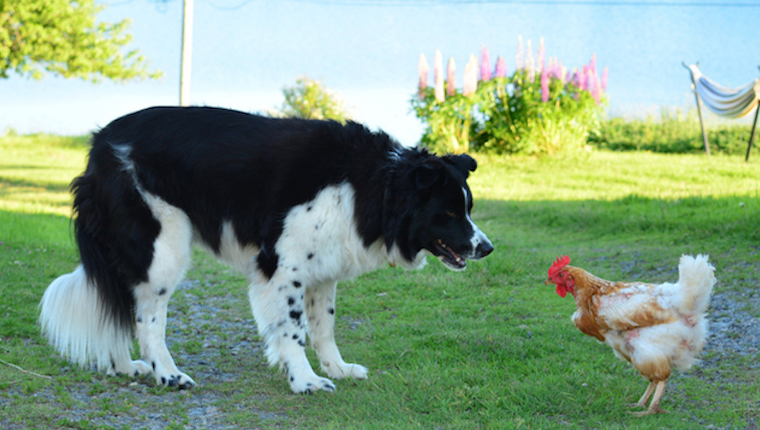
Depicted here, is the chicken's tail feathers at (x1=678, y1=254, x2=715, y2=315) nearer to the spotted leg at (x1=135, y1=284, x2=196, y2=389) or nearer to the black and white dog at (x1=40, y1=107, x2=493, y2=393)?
the black and white dog at (x1=40, y1=107, x2=493, y2=393)

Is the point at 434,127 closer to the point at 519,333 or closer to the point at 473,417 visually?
the point at 519,333

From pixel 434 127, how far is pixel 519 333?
34.4 ft

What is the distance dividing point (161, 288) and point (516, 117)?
12025 millimetres

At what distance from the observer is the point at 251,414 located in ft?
12.8

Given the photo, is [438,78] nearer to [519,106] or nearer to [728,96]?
[519,106]

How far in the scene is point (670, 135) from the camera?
56.7 ft

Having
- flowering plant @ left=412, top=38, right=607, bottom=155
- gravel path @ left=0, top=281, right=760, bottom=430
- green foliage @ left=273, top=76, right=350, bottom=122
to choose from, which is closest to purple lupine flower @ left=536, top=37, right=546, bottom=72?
A: flowering plant @ left=412, top=38, right=607, bottom=155

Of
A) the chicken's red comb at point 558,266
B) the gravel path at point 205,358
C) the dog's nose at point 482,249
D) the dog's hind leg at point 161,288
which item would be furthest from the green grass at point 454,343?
the dog's nose at point 482,249

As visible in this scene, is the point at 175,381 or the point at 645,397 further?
the point at 175,381

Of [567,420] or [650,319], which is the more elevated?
[650,319]

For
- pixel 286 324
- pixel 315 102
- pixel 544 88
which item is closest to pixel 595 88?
pixel 544 88

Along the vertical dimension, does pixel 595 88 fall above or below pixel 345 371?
above

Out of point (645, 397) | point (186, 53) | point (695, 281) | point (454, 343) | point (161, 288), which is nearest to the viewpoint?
point (695, 281)

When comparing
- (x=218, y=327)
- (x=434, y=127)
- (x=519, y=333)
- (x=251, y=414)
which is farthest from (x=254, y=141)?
(x=434, y=127)
